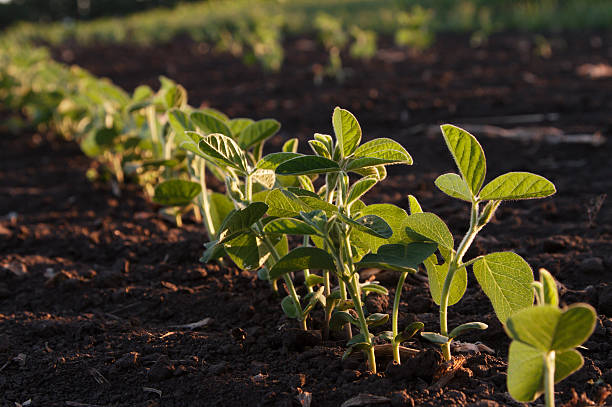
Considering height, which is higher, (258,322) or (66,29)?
(66,29)

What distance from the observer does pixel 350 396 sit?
134cm

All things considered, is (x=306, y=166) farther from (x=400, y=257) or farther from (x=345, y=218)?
(x=400, y=257)

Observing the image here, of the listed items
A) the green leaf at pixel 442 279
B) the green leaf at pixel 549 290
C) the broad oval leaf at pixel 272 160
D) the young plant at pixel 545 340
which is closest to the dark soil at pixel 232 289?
the green leaf at pixel 442 279

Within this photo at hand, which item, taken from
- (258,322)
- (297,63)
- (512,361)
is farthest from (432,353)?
(297,63)

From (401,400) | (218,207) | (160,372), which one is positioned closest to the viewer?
(401,400)

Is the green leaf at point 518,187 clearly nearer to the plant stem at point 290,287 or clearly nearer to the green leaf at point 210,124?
the plant stem at point 290,287

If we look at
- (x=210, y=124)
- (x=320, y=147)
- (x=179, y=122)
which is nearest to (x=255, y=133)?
(x=210, y=124)

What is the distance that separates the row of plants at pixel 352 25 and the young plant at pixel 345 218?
4.75m

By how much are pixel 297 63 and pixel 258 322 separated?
642 centimetres

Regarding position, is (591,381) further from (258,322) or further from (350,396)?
(258,322)

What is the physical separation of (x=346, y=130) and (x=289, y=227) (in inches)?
9.3

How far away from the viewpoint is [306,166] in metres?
1.22

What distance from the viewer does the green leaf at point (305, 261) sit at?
4.09 ft

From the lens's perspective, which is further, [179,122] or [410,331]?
[179,122]
